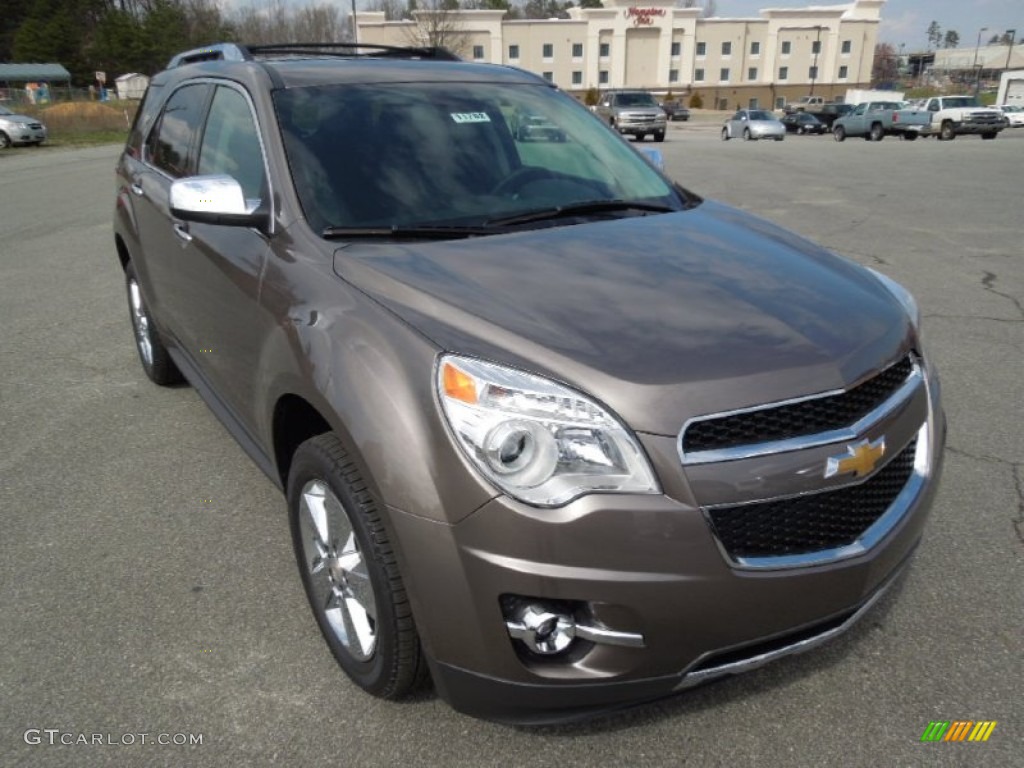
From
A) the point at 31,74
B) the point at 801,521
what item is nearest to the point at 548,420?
the point at 801,521

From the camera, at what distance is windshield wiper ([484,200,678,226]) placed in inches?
114

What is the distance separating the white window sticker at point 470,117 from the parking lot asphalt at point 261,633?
72.1 inches

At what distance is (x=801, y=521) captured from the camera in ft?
6.45

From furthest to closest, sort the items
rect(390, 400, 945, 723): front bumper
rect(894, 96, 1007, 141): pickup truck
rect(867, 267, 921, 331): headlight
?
rect(894, 96, 1007, 141): pickup truck < rect(867, 267, 921, 331): headlight < rect(390, 400, 945, 723): front bumper

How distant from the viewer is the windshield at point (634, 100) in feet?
112

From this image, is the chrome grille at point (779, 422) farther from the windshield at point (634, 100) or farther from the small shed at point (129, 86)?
the small shed at point (129, 86)

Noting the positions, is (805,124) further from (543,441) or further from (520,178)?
(543,441)

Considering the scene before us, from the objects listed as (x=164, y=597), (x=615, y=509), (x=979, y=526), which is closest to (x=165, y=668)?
(x=164, y=597)

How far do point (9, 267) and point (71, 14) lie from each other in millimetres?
92141

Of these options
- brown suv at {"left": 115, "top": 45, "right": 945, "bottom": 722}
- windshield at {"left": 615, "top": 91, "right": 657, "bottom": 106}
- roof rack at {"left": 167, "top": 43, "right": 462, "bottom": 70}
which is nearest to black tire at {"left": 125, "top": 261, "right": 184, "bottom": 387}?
roof rack at {"left": 167, "top": 43, "right": 462, "bottom": 70}

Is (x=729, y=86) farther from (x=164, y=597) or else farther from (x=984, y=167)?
(x=164, y=597)

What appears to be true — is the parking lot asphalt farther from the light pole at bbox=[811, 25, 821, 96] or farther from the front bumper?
the light pole at bbox=[811, 25, 821, 96]

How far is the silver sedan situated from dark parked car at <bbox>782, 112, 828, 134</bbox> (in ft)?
25.8

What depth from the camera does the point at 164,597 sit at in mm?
2959
